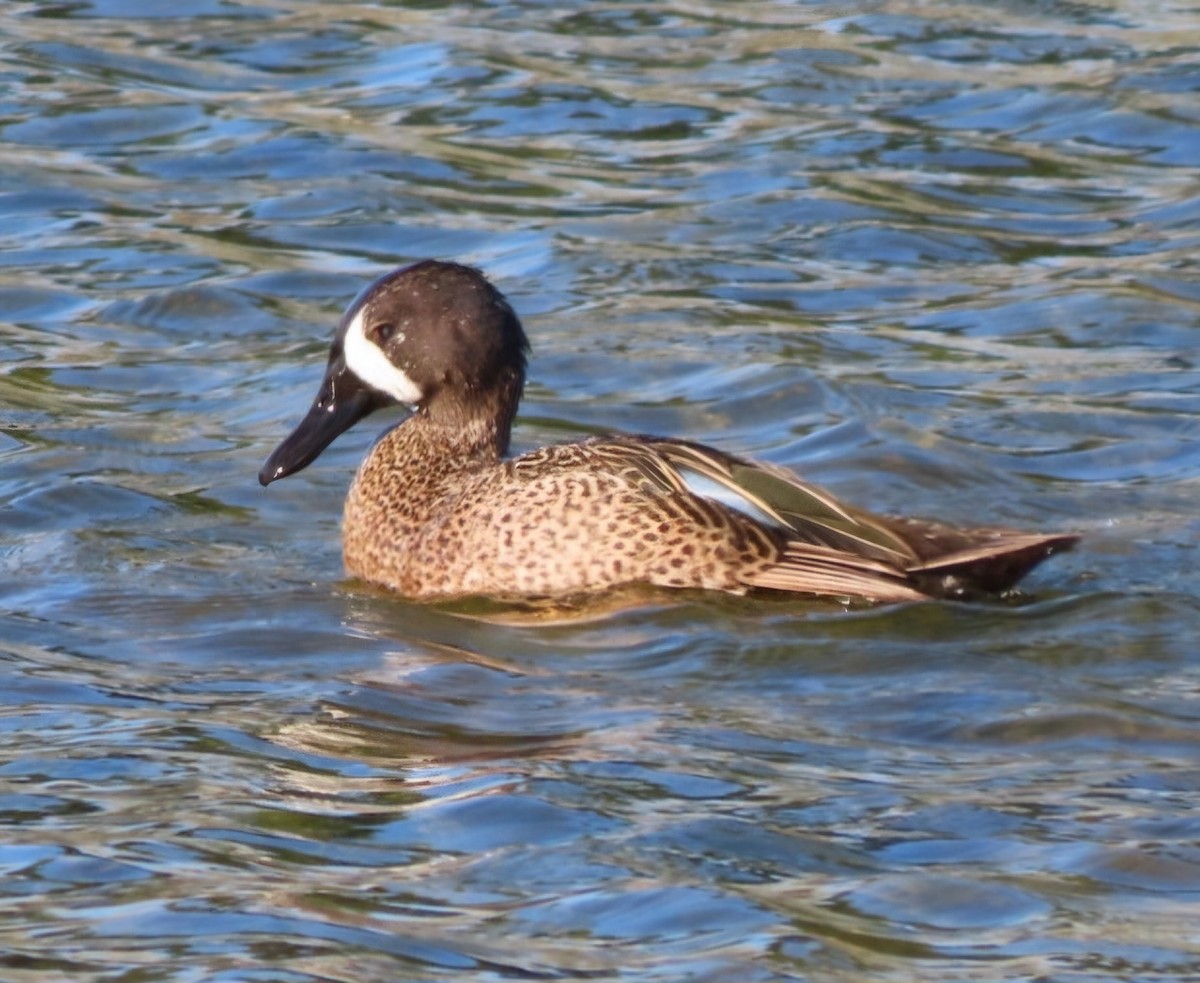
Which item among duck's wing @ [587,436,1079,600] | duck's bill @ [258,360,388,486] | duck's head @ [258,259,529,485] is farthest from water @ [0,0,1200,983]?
duck's head @ [258,259,529,485]

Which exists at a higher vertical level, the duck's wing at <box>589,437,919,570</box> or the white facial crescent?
the white facial crescent

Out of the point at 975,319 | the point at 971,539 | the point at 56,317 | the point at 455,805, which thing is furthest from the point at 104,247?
the point at 455,805

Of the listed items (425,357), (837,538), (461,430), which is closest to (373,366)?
(425,357)

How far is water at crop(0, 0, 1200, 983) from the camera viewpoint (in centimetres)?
545

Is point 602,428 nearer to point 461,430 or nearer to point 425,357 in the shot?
point 461,430

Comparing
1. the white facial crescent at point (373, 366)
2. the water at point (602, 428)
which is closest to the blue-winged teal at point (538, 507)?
the white facial crescent at point (373, 366)

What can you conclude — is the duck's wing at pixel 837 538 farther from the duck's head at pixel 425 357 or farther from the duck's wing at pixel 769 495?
the duck's head at pixel 425 357

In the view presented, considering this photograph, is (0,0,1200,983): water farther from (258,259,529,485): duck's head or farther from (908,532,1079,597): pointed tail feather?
(258,259,529,485): duck's head

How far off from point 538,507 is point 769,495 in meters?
0.67

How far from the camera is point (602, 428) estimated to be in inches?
404

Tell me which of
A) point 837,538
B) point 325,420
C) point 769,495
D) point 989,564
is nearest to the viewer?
point 989,564

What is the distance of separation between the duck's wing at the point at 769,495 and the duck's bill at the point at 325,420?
997 mm

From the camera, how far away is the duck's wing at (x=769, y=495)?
7.88 m

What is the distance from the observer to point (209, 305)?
11734 millimetres
